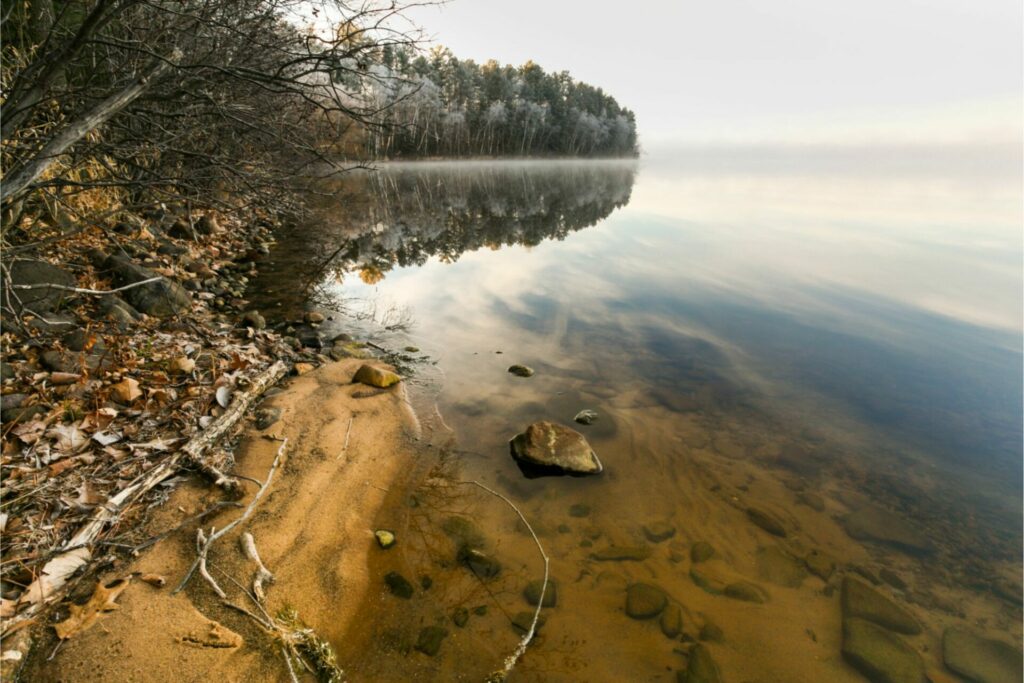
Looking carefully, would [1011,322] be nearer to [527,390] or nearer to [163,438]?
[527,390]

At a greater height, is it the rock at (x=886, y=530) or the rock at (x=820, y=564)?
the rock at (x=820, y=564)

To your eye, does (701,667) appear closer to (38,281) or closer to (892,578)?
(892,578)

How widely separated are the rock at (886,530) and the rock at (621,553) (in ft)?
7.47

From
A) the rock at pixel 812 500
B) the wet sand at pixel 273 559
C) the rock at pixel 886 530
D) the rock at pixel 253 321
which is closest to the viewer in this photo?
the wet sand at pixel 273 559

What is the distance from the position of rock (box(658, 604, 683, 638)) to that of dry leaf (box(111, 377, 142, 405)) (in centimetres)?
541

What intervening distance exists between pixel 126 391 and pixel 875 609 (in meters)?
7.23

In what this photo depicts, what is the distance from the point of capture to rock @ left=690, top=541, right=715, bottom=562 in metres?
4.02

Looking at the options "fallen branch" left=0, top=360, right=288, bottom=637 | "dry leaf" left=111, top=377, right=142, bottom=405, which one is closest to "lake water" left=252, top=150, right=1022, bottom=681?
"fallen branch" left=0, top=360, right=288, bottom=637

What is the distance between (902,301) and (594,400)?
11.0 m

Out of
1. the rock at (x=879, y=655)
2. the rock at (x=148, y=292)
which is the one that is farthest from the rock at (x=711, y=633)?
the rock at (x=148, y=292)

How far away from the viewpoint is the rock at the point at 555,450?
4969mm

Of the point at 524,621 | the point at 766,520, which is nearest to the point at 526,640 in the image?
the point at 524,621

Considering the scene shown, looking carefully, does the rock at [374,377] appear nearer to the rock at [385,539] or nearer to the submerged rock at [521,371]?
the submerged rock at [521,371]

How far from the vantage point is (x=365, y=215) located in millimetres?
21203
